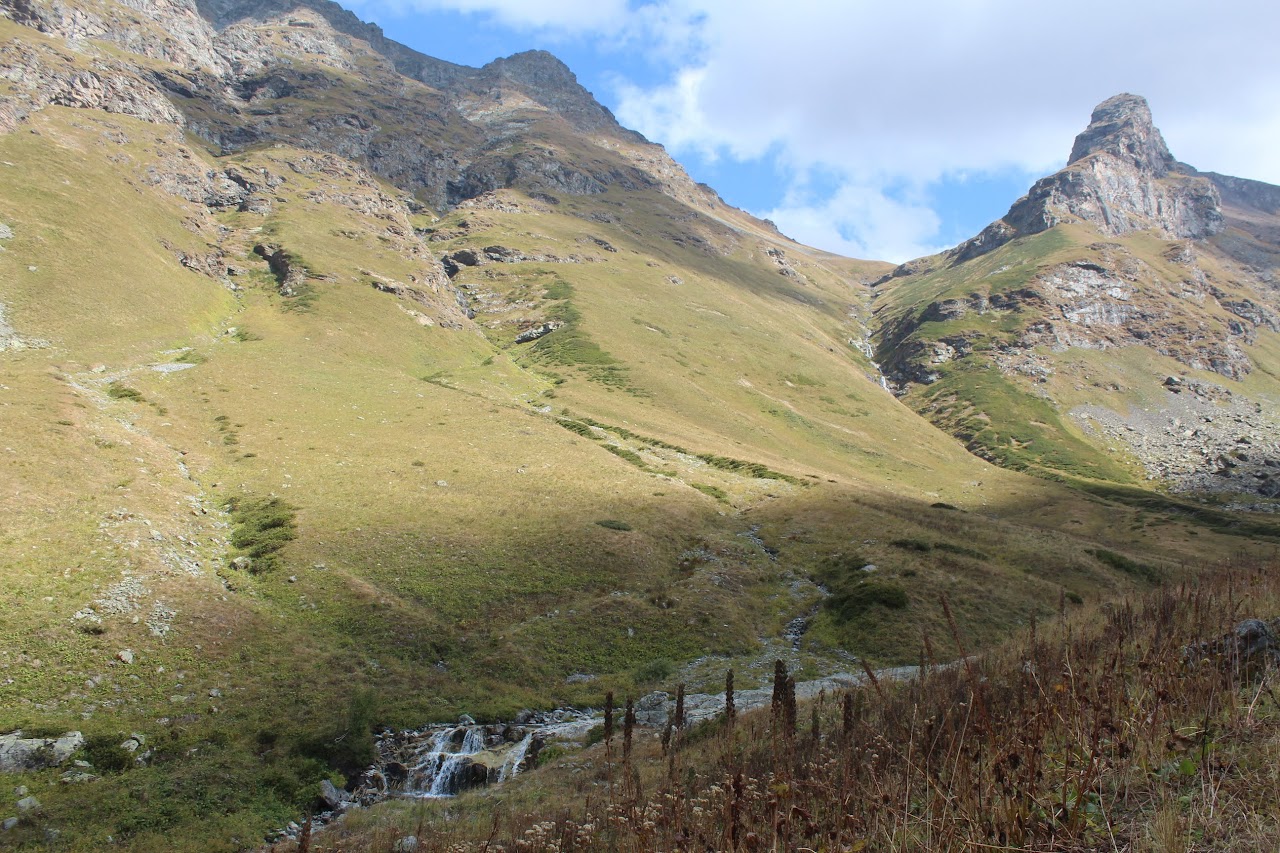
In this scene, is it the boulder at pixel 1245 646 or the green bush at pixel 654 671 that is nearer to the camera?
the boulder at pixel 1245 646

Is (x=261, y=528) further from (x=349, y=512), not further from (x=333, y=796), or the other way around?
(x=333, y=796)

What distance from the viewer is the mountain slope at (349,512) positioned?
17.6 m

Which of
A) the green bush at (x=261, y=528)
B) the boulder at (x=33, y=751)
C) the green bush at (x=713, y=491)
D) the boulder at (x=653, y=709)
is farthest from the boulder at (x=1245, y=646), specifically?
the green bush at (x=713, y=491)

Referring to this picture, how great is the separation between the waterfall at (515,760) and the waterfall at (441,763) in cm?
102

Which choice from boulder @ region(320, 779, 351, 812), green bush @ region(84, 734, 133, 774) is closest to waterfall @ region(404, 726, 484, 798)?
boulder @ region(320, 779, 351, 812)

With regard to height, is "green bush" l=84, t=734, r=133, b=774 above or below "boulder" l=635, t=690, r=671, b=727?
above

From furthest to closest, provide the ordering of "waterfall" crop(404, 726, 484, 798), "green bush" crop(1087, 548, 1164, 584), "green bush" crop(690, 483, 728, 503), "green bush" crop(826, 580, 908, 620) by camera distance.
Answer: "green bush" crop(690, 483, 728, 503), "green bush" crop(1087, 548, 1164, 584), "green bush" crop(826, 580, 908, 620), "waterfall" crop(404, 726, 484, 798)

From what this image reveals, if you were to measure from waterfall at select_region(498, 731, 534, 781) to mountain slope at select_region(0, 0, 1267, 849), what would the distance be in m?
2.37

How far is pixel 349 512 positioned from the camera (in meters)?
31.8

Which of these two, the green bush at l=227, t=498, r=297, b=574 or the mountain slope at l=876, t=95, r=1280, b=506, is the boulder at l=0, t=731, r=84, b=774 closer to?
the green bush at l=227, t=498, r=297, b=574

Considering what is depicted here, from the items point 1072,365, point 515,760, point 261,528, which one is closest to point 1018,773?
point 515,760

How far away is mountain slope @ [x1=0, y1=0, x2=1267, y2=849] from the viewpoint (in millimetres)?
17641

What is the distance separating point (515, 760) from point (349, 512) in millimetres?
19616

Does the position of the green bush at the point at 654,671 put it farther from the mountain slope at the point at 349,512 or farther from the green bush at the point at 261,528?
the green bush at the point at 261,528
